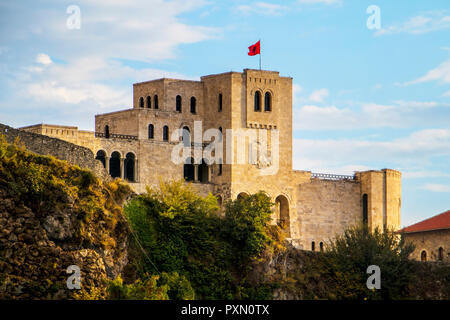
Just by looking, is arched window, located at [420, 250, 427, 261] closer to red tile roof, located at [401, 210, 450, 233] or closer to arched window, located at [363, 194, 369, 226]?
red tile roof, located at [401, 210, 450, 233]

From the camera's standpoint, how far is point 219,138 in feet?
254

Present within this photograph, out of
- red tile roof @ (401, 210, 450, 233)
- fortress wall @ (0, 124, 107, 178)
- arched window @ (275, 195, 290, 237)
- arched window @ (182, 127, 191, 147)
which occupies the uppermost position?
arched window @ (182, 127, 191, 147)

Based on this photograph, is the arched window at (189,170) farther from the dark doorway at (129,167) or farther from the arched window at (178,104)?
the dark doorway at (129,167)

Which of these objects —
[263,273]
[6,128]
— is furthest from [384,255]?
[6,128]

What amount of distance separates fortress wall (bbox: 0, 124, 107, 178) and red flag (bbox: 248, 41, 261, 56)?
3106cm

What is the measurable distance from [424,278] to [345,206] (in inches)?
947

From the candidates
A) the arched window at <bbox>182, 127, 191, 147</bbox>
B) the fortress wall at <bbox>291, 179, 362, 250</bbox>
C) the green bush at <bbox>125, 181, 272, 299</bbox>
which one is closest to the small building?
the fortress wall at <bbox>291, 179, 362, 250</bbox>

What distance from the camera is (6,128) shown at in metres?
45.4

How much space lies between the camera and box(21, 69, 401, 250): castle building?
2955 inches

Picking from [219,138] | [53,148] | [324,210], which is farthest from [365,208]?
[53,148]

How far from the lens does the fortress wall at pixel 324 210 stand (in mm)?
82125

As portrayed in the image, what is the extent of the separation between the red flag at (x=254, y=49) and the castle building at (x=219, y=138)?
53.3 inches
